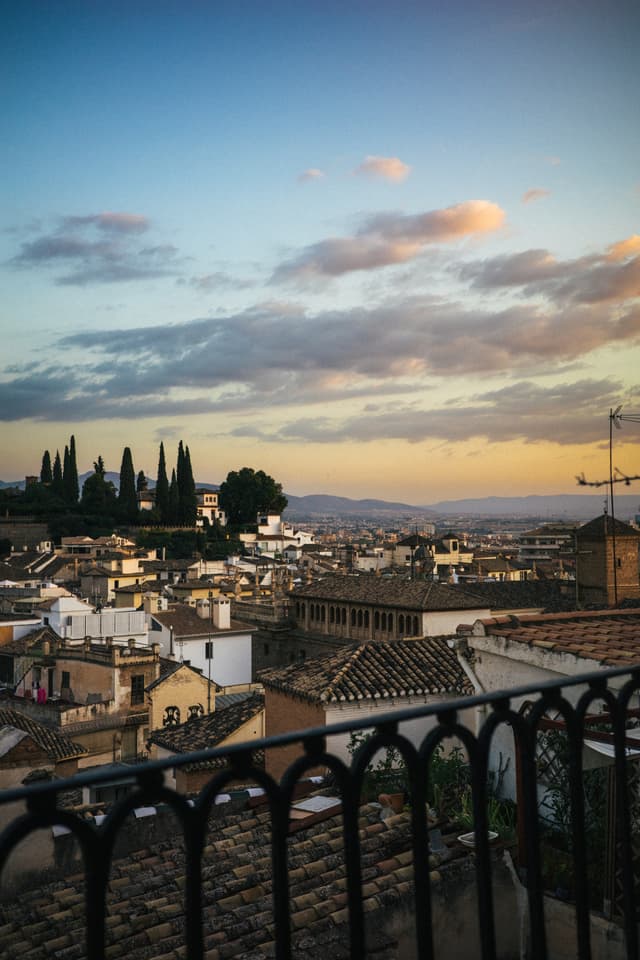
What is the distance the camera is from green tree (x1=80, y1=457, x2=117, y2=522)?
3632 inches

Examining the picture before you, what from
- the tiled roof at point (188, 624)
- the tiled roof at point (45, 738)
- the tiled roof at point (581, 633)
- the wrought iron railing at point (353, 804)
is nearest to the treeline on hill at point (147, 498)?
the tiled roof at point (188, 624)

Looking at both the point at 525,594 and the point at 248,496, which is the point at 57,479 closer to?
the point at 248,496

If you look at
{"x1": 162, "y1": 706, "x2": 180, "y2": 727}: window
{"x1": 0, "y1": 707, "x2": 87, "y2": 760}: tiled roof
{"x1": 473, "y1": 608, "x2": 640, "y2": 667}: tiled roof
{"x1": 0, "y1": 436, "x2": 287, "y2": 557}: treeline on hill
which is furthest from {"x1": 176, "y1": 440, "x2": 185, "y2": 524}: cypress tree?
{"x1": 473, "y1": 608, "x2": 640, "y2": 667}: tiled roof

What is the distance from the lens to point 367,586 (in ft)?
121

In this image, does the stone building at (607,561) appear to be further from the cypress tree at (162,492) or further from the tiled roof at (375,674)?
the cypress tree at (162,492)

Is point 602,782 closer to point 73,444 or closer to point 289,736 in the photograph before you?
point 289,736

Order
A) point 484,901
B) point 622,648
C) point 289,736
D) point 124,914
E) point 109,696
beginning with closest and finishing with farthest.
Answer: point 289,736 < point 484,901 < point 124,914 < point 622,648 < point 109,696

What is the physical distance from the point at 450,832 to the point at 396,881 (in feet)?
3.87

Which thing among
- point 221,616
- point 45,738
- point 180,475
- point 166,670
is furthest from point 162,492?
point 45,738

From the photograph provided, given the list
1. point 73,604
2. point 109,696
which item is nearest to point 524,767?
point 109,696

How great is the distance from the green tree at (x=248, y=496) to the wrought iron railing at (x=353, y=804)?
318ft

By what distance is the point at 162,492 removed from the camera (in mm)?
94812

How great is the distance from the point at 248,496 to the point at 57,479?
22640mm

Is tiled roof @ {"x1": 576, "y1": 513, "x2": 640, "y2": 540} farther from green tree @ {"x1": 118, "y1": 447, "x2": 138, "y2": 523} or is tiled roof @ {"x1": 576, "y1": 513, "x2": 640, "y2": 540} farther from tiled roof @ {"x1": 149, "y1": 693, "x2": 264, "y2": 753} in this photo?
green tree @ {"x1": 118, "y1": 447, "x2": 138, "y2": 523}
